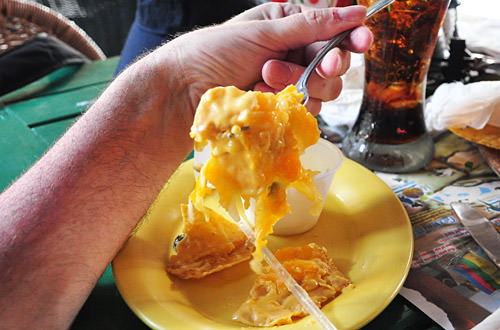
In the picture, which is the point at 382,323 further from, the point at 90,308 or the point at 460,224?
the point at 90,308

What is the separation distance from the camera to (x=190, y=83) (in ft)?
2.84

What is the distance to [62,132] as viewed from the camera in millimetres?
1169

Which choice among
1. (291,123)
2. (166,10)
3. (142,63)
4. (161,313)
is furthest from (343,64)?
(166,10)

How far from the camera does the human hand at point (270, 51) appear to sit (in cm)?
74

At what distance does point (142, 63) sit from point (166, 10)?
85cm

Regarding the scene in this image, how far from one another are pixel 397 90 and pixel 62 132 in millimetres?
832

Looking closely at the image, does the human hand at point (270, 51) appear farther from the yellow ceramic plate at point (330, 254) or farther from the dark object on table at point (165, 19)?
the dark object on table at point (165, 19)

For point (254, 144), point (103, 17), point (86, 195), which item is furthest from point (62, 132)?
point (103, 17)

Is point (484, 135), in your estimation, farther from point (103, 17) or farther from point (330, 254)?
point (103, 17)

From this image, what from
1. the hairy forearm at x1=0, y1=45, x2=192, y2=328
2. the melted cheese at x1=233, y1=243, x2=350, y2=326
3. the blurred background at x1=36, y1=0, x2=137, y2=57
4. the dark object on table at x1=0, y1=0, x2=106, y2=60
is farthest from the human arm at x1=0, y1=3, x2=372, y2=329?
the blurred background at x1=36, y1=0, x2=137, y2=57

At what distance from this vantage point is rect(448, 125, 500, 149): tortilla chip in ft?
2.87

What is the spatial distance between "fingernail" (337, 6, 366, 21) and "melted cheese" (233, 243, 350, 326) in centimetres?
37

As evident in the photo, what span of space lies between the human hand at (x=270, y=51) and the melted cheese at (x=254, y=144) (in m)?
0.21

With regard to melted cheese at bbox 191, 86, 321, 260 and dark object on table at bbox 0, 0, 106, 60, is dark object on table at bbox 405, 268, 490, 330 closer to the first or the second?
melted cheese at bbox 191, 86, 321, 260
